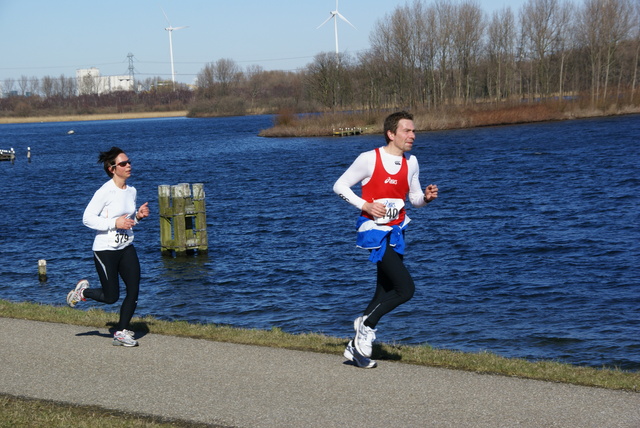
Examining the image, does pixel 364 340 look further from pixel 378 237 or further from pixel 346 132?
pixel 346 132

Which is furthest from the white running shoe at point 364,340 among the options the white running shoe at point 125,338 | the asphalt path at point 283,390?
the white running shoe at point 125,338

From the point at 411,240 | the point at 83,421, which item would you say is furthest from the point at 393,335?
the point at 411,240

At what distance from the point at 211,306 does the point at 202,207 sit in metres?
4.69

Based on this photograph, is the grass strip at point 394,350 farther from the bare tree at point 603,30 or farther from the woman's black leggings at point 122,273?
the bare tree at point 603,30

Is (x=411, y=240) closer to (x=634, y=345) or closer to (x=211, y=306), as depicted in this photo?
(x=211, y=306)

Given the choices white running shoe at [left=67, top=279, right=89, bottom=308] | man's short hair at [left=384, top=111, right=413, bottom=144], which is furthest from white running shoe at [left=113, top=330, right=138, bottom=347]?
man's short hair at [left=384, top=111, right=413, bottom=144]

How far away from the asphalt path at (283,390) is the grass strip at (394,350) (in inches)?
10.2

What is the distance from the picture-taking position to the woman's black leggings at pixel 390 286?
24.6 ft

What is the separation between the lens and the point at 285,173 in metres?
49.0

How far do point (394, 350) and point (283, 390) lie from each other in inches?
78.6

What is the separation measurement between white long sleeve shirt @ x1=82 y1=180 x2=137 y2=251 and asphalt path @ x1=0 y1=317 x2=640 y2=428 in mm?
1093

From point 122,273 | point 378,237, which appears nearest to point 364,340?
point 378,237

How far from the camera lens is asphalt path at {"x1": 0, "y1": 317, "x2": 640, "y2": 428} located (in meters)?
6.15

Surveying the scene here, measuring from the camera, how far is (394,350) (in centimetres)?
862
